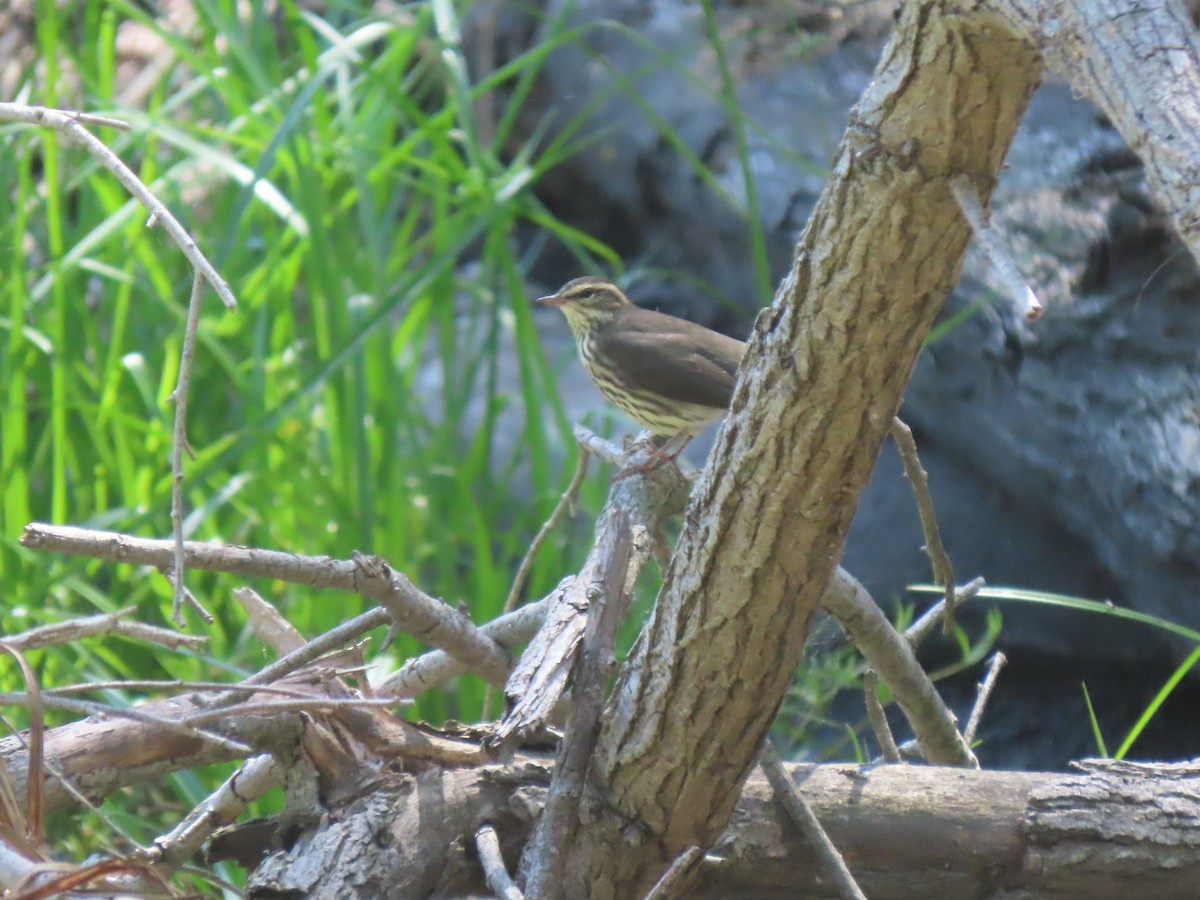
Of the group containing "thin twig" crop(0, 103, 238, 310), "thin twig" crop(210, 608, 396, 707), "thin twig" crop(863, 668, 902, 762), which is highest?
"thin twig" crop(0, 103, 238, 310)

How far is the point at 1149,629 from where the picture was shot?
153 inches

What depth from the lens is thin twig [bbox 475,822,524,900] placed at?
1491 millimetres

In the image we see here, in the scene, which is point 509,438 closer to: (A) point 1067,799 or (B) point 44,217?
(B) point 44,217

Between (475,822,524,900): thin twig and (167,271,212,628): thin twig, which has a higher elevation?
(167,271,212,628): thin twig

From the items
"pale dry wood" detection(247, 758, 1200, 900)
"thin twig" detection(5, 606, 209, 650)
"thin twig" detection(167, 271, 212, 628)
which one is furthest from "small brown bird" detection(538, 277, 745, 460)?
"thin twig" detection(167, 271, 212, 628)

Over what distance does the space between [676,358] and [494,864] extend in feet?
6.89

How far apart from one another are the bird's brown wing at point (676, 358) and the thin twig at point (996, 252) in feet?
7.25

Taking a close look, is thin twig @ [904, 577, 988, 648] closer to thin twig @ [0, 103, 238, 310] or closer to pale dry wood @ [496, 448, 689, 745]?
pale dry wood @ [496, 448, 689, 745]

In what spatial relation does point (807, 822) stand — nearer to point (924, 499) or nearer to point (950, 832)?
point (950, 832)

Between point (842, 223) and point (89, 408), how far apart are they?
2.76 metres

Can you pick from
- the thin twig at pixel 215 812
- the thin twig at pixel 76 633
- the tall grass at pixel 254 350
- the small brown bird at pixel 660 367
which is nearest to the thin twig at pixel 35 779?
the thin twig at pixel 76 633

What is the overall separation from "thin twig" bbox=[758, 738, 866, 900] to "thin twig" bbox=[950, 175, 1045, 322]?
2.80ft

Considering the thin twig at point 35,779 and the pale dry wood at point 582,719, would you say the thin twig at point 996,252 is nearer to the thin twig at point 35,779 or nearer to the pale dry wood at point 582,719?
the pale dry wood at point 582,719

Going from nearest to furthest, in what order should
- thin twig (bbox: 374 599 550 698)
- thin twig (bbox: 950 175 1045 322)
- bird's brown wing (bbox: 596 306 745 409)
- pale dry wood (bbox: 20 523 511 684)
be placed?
thin twig (bbox: 950 175 1045 322)
pale dry wood (bbox: 20 523 511 684)
thin twig (bbox: 374 599 550 698)
bird's brown wing (bbox: 596 306 745 409)
